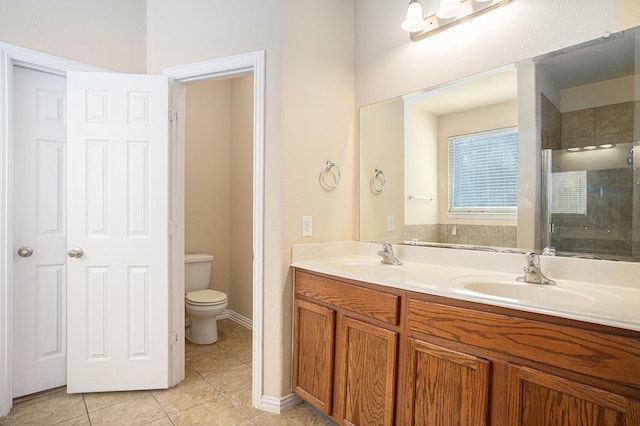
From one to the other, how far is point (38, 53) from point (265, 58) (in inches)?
54.6

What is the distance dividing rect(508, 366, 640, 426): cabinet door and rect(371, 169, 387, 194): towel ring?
1.39m

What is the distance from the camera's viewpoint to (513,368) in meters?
1.15

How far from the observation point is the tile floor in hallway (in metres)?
1.90

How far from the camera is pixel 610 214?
1415 millimetres

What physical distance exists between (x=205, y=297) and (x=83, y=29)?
2191 mm

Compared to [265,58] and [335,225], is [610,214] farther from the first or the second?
[265,58]

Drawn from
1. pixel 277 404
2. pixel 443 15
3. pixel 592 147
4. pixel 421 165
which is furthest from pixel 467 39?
pixel 277 404

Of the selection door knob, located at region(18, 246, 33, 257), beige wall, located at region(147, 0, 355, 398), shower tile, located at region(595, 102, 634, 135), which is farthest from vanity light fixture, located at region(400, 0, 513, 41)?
door knob, located at region(18, 246, 33, 257)

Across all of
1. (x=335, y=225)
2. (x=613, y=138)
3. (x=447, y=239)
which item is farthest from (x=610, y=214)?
(x=335, y=225)

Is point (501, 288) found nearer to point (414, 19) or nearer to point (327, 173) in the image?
point (327, 173)

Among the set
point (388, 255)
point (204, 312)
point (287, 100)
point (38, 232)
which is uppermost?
point (287, 100)

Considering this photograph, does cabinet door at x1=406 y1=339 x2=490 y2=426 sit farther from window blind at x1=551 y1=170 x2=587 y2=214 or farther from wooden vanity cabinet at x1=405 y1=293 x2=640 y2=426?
window blind at x1=551 y1=170 x2=587 y2=214

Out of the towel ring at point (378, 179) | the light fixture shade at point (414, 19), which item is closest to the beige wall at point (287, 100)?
the towel ring at point (378, 179)

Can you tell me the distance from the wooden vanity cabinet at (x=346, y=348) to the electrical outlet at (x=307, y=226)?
251mm
